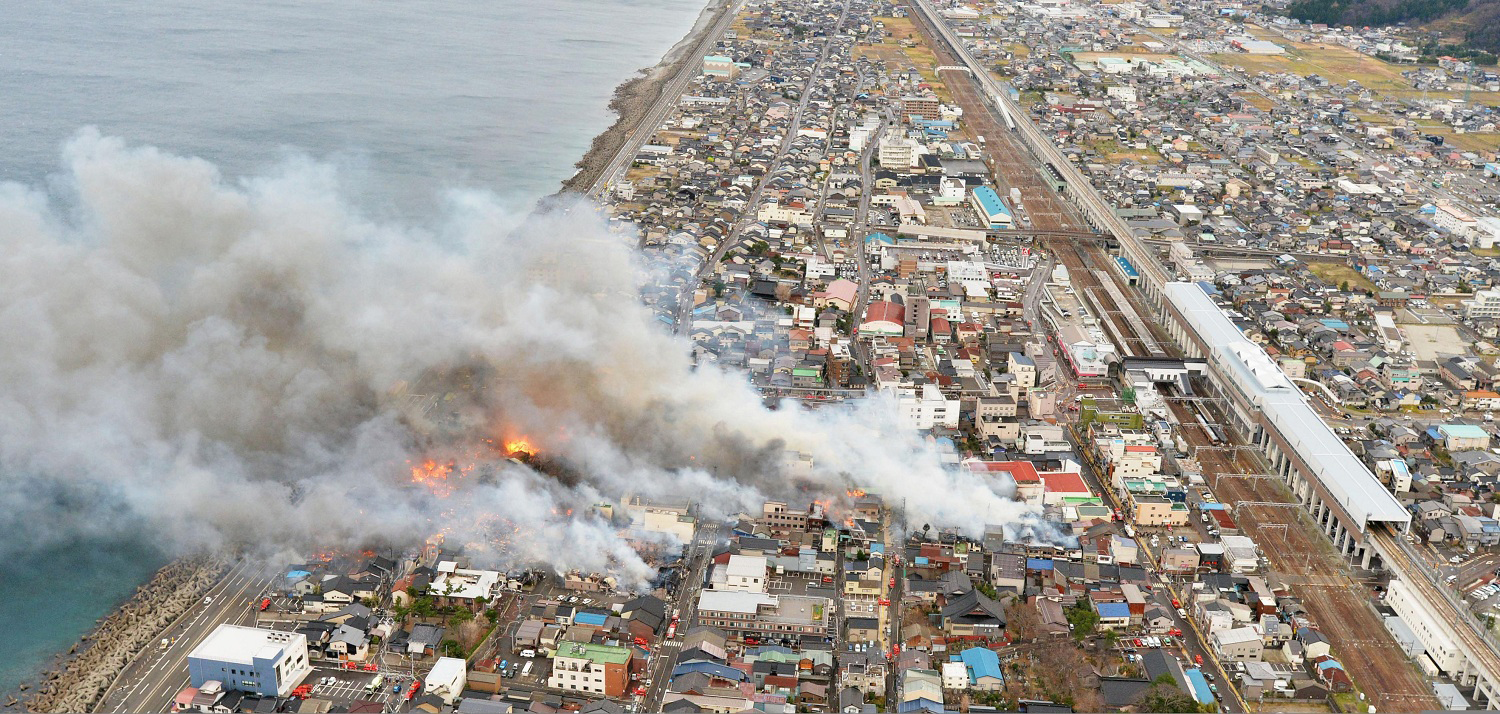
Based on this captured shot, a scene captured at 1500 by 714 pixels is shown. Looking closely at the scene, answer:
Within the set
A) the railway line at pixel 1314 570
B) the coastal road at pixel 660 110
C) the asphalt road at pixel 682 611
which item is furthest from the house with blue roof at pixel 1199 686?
the coastal road at pixel 660 110

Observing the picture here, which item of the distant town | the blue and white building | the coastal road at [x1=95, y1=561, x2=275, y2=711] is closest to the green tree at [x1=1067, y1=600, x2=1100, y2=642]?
the distant town

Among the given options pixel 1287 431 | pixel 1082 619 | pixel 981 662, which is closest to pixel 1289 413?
pixel 1287 431

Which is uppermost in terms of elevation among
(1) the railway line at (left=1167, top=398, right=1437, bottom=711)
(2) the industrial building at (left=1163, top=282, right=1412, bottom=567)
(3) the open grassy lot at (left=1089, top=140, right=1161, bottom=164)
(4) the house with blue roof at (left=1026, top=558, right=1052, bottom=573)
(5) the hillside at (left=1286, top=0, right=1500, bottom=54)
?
(5) the hillside at (left=1286, top=0, right=1500, bottom=54)

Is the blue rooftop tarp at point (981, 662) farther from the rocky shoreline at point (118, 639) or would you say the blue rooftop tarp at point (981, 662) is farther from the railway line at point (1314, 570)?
the rocky shoreline at point (118, 639)

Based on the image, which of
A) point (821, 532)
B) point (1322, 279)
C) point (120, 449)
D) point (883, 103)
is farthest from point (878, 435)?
point (883, 103)

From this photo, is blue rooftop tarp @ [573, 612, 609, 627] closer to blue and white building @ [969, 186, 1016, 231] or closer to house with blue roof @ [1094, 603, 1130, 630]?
house with blue roof @ [1094, 603, 1130, 630]

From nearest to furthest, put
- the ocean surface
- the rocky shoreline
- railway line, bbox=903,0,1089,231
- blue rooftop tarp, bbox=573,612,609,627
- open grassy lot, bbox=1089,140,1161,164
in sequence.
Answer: the rocky shoreline < blue rooftop tarp, bbox=573,612,609,627 < the ocean surface < railway line, bbox=903,0,1089,231 < open grassy lot, bbox=1089,140,1161,164

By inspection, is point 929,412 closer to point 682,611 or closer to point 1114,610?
point 1114,610
